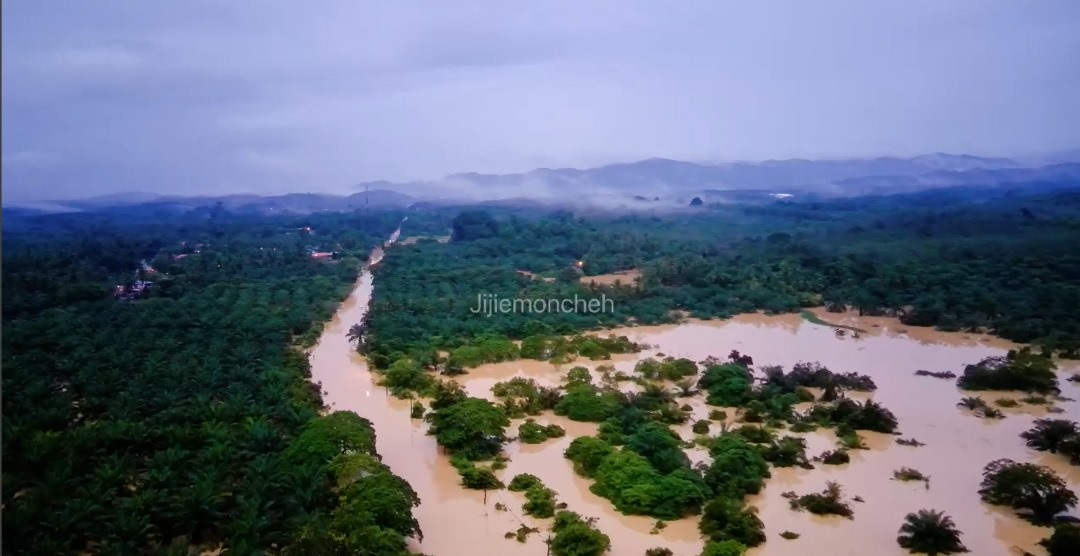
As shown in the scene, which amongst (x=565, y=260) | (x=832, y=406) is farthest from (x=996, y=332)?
(x=565, y=260)

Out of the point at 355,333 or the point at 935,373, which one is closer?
the point at 935,373

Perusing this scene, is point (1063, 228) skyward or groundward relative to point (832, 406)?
skyward

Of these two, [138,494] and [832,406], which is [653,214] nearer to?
[832,406]

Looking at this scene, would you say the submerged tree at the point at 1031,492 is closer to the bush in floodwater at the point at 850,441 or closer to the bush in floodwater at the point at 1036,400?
the bush in floodwater at the point at 850,441

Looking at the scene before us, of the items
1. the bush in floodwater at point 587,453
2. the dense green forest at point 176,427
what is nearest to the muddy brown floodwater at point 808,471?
the bush in floodwater at point 587,453

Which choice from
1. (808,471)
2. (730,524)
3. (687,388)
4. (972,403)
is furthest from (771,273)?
(730,524)

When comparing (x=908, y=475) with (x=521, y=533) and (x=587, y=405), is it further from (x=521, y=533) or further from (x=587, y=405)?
(x=521, y=533)

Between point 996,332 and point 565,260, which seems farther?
point 565,260
